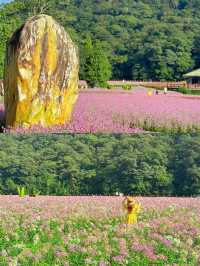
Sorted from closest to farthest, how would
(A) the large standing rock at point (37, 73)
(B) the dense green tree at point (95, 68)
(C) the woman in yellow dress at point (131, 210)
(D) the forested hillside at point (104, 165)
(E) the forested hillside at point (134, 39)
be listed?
(C) the woman in yellow dress at point (131, 210) → (D) the forested hillside at point (104, 165) → (A) the large standing rock at point (37, 73) → (B) the dense green tree at point (95, 68) → (E) the forested hillside at point (134, 39)

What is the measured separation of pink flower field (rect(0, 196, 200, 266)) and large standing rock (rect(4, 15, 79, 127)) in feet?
25.4

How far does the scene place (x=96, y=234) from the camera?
7.50 metres

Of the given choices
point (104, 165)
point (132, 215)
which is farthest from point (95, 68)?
point (132, 215)

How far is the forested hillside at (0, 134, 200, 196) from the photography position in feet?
38.3

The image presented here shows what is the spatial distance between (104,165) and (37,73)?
247 inches

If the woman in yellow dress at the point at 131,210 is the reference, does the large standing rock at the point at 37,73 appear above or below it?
above

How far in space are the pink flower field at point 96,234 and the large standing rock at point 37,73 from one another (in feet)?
25.4

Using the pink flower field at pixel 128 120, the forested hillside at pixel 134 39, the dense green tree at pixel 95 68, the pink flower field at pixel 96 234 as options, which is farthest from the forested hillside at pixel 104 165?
the forested hillside at pixel 134 39

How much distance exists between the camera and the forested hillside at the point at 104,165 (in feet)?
38.3

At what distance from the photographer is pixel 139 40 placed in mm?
92188

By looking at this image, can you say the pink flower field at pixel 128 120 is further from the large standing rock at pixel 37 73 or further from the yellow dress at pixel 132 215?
the yellow dress at pixel 132 215

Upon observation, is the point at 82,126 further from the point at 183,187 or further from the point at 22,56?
the point at 183,187

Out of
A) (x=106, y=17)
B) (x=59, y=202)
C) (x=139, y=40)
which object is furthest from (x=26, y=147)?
(x=106, y=17)

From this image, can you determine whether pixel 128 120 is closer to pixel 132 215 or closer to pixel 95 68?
pixel 132 215
